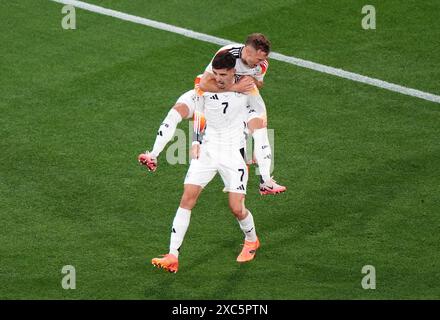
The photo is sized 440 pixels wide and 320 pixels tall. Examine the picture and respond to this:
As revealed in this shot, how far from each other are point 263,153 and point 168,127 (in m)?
1.35

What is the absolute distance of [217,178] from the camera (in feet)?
49.5

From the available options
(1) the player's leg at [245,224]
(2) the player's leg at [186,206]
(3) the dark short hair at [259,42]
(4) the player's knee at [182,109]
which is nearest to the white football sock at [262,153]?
(1) the player's leg at [245,224]

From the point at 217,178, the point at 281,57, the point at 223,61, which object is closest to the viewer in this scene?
the point at 223,61

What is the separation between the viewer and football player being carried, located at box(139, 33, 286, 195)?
12.6 metres

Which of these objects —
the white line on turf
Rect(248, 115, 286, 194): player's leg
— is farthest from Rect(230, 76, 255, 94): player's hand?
the white line on turf

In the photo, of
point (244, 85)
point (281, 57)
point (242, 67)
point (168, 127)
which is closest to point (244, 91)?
point (244, 85)

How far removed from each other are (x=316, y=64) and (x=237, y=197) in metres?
5.16

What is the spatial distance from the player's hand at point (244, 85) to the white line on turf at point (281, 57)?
15.2 feet

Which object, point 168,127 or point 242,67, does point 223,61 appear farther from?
point 168,127

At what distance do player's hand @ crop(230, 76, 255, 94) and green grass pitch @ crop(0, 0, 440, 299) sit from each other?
6.33ft

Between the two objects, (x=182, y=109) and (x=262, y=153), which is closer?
(x=182, y=109)

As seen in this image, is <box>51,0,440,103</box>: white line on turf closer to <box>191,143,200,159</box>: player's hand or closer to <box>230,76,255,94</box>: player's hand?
<box>230,76,255,94</box>: player's hand

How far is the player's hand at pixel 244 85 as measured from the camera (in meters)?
12.6

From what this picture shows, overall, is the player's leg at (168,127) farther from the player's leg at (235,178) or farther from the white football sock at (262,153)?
the white football sock at (262,153)
